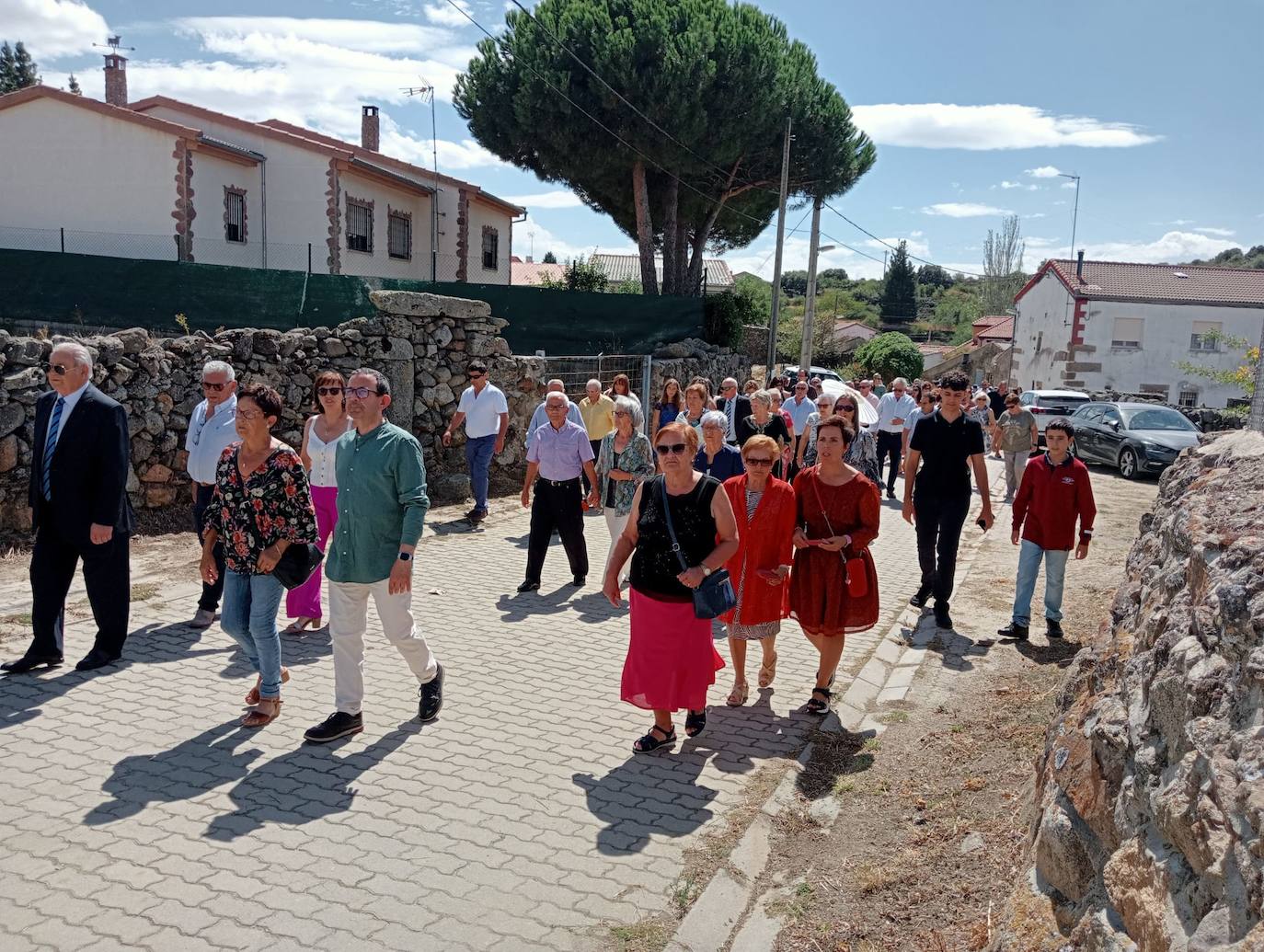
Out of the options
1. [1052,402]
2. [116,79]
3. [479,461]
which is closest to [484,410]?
[479,461]

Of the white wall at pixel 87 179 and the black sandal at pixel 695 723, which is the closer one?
the black sandal at pixel 695 723

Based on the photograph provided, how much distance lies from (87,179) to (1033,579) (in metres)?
24.9

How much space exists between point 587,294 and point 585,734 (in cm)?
1554

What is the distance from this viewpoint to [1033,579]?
7.82 metres

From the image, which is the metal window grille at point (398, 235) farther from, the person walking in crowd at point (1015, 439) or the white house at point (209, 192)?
the person walking in crowd at point (1015, 439)

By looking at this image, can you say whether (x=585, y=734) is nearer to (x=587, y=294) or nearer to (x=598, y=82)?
(x=587, y=294)

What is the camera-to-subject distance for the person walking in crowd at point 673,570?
5180mm

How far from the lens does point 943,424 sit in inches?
311

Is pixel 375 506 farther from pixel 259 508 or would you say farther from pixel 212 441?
pixel 212 441

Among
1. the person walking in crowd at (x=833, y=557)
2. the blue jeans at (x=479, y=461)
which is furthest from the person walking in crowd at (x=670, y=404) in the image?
the person walking in crowd at (x=833, y=557)

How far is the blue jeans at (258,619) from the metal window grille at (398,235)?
84.3 ft

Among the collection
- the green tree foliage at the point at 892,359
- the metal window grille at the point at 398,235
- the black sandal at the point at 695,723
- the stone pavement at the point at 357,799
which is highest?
the metal window grille at the point at 398,235

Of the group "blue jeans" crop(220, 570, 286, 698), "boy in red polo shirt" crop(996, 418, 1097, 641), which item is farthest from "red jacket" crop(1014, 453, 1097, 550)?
"blue jeans" crop(220, 570, 286, 698)

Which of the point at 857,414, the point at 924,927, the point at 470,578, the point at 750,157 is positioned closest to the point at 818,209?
the point at 750,157
